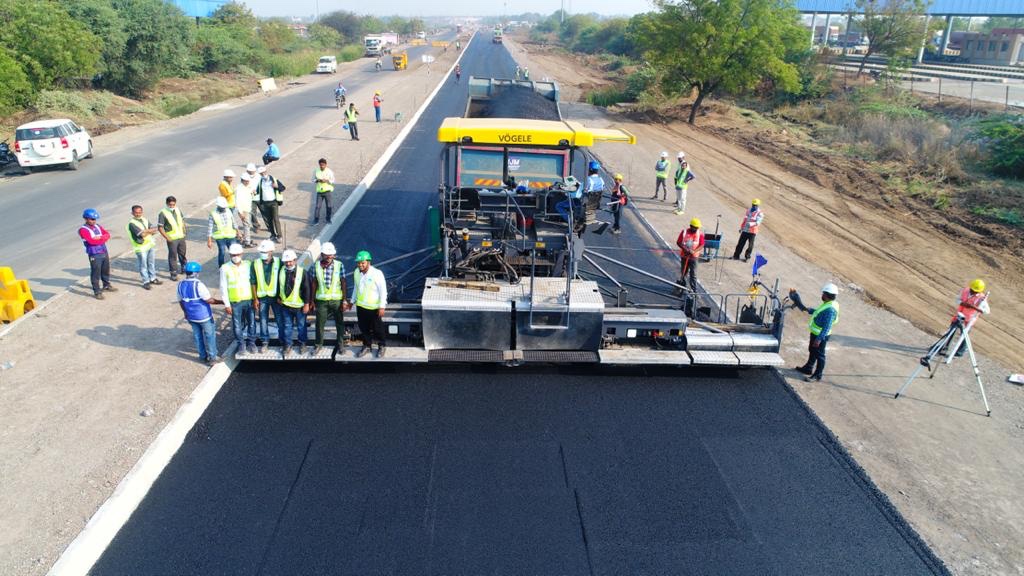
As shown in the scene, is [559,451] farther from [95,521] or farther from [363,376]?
[95,521]

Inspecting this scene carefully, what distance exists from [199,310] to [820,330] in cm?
770

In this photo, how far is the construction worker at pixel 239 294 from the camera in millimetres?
8039

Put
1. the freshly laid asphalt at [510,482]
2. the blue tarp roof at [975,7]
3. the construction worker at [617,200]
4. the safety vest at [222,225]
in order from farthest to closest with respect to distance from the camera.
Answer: the blue tarp roof at [975,7], the construction worker at [617,200], the safety vest at [222,225], the freshly laid asphalt at [510,482]

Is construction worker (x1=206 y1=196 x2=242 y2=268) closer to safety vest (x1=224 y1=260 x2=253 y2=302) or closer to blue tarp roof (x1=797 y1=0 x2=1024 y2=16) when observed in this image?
safety vest (x1=224 y1=260 x2=253 y2=302)

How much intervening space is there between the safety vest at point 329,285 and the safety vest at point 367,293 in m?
0.25

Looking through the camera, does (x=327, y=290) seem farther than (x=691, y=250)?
No

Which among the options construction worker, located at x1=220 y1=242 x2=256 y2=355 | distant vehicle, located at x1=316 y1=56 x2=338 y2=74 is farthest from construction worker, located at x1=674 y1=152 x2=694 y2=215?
distant vehicle, located at x1=316 y1=56 x2=338 y2=74

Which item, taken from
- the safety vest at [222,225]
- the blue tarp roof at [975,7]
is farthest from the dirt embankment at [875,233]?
the blue tarp roof at [975,7]

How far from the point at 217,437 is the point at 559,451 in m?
3.66

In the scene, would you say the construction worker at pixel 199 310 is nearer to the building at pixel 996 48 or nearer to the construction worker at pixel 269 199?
the construction worker at pixel 269 199

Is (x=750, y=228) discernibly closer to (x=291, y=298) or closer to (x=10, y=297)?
(x=291, y=298)

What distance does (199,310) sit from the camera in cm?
794

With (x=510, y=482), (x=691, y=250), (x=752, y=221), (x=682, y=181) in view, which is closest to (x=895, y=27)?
(x=682, y=181)

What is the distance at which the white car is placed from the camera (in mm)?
18812
